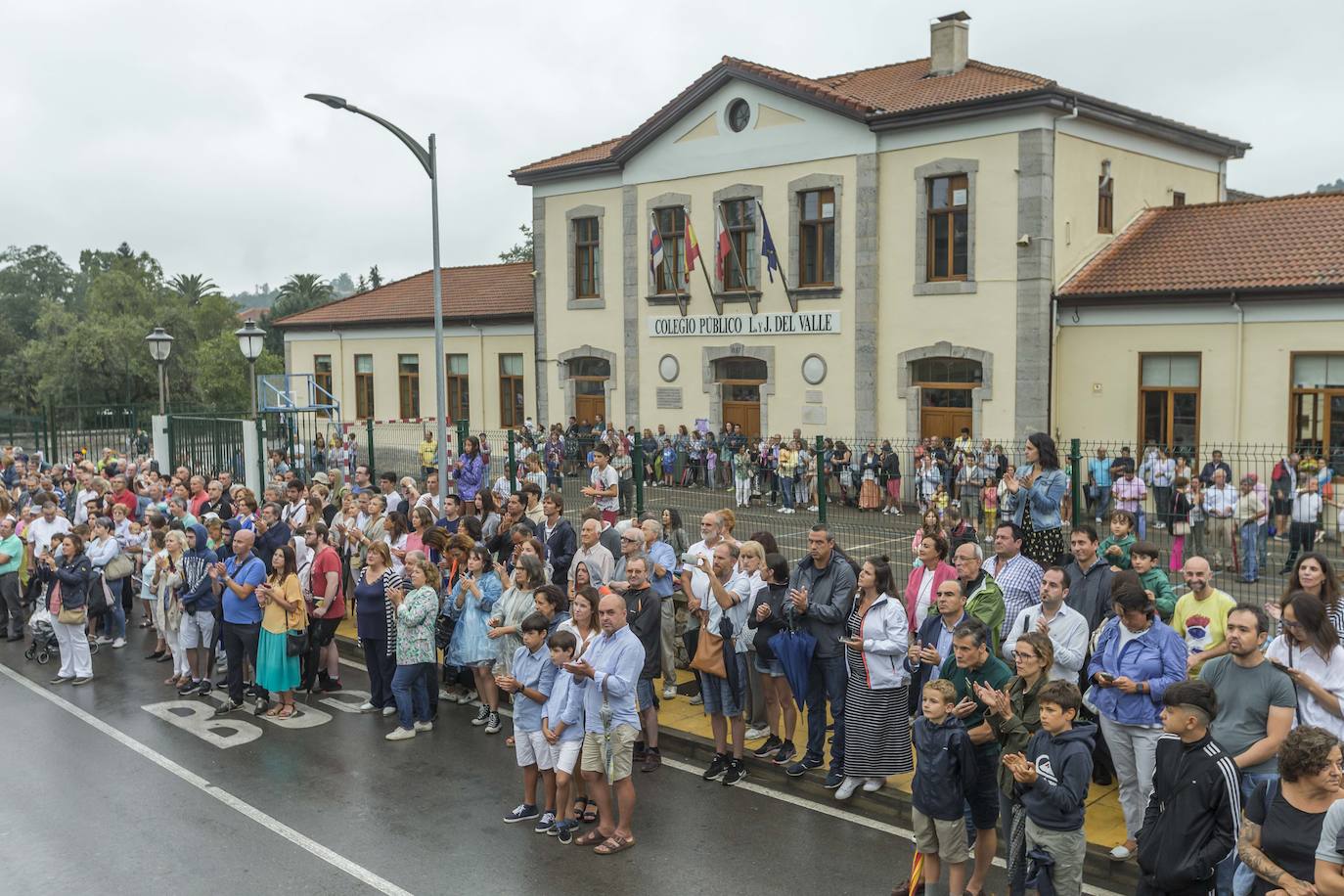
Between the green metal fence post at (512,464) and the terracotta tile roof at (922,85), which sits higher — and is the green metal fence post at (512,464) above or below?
below

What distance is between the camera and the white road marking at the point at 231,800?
7523mm

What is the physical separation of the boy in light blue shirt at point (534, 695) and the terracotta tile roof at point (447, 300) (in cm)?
2478

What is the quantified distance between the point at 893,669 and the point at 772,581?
1.31 meters

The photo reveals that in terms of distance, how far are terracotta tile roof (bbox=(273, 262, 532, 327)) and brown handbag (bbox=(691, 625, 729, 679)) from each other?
24.2 metres

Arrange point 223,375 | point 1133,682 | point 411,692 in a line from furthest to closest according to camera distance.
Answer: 1. point 223,375
2. point 411,692
3. point 1133,682

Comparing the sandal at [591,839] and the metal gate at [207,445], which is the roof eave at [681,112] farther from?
the sandal at [591,839]

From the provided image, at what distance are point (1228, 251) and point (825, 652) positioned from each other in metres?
16.9

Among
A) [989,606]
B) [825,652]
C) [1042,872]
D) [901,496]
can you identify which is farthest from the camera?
[901,496]

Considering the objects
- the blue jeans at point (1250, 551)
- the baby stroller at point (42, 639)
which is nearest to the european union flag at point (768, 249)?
the blue jeans at point (1250, 551)

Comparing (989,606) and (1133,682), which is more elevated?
(989,606)

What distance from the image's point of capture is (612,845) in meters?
7.82

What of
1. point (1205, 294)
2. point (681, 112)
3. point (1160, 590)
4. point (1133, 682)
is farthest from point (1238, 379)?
point (1133, 682)

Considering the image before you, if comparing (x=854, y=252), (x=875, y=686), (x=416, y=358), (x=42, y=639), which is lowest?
(x=42, y=639)

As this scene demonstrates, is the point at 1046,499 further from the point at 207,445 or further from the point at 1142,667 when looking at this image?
the point at 207,445
